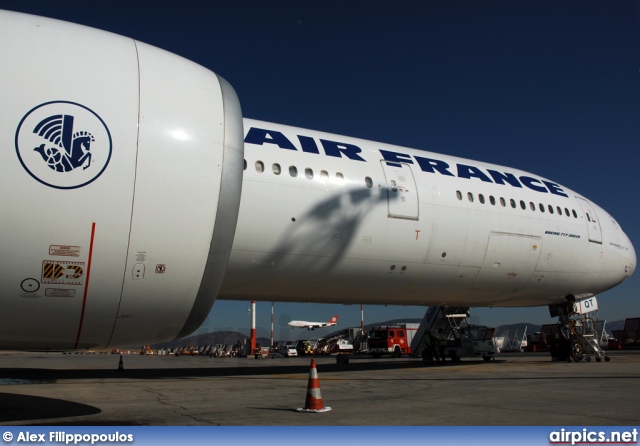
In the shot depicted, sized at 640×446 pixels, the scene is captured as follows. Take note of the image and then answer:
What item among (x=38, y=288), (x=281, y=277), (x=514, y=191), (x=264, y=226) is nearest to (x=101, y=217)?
(x=38, y=288)

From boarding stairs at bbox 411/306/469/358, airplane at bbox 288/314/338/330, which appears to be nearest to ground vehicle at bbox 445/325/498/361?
boarding stairs at bbox 411/306/469/358

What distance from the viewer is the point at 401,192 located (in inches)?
526

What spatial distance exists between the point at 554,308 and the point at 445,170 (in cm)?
814

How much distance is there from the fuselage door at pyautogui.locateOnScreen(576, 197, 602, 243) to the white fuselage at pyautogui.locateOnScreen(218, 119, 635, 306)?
53 millimetres

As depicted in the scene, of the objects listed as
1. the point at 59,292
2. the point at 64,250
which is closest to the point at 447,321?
the point at 59,292

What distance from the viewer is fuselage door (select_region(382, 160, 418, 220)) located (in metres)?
13.1

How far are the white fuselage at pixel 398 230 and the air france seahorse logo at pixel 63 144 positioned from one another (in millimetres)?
5785

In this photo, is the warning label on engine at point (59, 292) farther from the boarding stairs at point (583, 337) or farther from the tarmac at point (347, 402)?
the boarding stairs at point (583, 337)

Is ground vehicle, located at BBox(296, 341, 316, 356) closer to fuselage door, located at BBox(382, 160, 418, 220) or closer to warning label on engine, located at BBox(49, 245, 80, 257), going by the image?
fuselage door, located at BBox(382, 160, 418, 220)

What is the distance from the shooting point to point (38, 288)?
520cm

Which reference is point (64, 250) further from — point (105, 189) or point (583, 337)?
point (583, 337)

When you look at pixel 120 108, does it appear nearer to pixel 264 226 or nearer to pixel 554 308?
pixel 264 226

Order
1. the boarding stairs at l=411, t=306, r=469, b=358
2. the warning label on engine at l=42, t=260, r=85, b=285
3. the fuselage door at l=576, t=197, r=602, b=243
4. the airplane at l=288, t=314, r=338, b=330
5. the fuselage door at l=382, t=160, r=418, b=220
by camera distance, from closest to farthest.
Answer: the warning label on engine at l=42, t=260, r=85, b=285
the fuselage door at l=382, t=160, r=418, b=220
the fuselage door at l=576, t=197, r=602, b=243
the boarding stairs at l=411, t=306, r=469, b=358
the airplane at l=288, t=314, r=338, b=330

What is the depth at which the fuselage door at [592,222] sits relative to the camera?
17.7 metres
